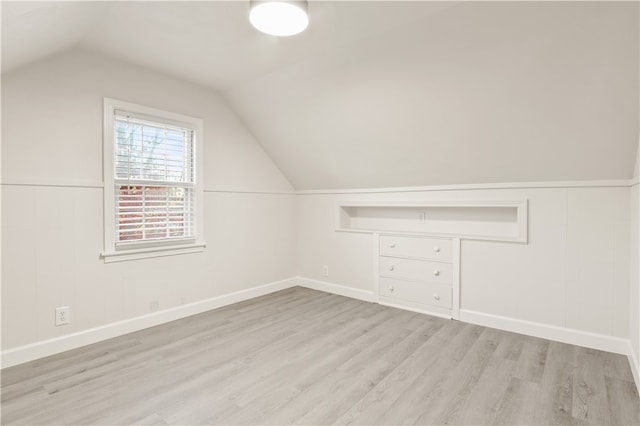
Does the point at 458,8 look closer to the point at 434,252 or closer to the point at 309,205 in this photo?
the point at 434,252

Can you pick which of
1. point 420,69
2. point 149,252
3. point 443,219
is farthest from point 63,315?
point 443,219

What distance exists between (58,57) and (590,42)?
3.75m

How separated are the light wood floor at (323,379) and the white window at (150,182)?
84cm

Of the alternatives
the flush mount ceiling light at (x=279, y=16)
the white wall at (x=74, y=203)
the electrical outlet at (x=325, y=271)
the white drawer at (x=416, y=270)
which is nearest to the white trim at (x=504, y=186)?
the white drawer at (x=416, y=270)

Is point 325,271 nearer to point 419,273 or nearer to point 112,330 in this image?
point 419,273

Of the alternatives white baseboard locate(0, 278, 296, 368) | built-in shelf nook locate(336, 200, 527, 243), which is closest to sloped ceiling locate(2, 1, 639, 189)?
built-in shelf nook locate(336, 200, 527, 243)

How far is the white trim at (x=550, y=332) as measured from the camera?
107 inches

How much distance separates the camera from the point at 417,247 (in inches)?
149

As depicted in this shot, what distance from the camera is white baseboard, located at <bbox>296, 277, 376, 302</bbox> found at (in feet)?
13.6

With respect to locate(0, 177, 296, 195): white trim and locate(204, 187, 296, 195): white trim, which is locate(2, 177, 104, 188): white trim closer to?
locate(0, 177, 296, 195): white trim

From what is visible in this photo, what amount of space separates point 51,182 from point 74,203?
0.73 ft

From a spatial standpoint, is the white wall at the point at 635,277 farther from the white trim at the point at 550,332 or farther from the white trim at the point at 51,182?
the white trim at the point at 51,182

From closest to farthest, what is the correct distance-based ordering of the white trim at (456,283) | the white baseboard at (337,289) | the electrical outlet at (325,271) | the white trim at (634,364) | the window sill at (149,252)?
the white trim at (634,364), the window sill at (149,252), the white trim at (456,283), the white baseboard at (337,289), the electrical outlet at (325,271)

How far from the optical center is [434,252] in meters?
3.65
